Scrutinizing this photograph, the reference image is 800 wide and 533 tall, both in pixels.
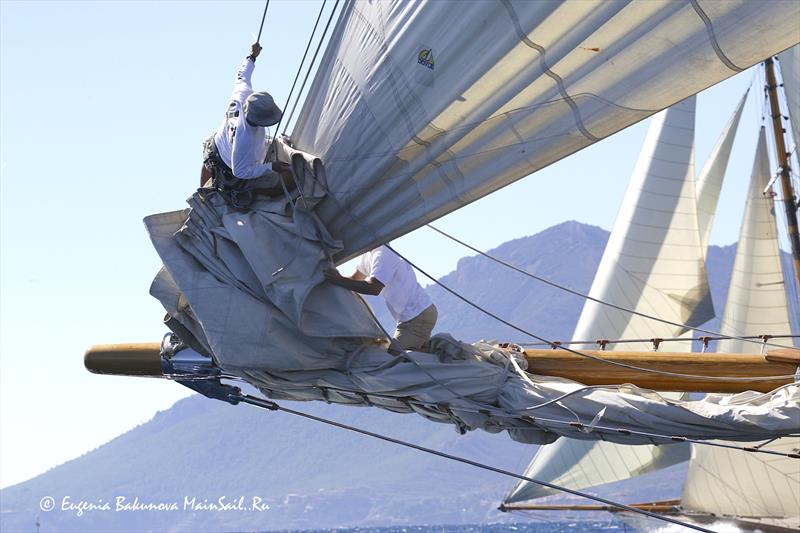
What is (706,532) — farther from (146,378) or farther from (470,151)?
(146,378)

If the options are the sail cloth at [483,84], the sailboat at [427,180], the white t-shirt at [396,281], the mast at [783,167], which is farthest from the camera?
the mast at [783,167]

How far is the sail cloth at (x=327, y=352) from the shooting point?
6.96 metres

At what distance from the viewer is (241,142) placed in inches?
274

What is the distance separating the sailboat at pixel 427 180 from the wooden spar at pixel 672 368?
19 mm

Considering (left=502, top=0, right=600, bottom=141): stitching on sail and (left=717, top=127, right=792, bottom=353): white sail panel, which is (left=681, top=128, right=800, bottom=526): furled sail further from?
(left=502, top=0, right=600, bottom=141): stitching on sail

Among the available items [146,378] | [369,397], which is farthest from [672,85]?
[146,378]

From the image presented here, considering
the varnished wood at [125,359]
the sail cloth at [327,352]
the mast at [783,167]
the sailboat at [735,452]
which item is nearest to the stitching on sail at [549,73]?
the sail cloth at [327,352]

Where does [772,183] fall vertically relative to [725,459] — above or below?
above

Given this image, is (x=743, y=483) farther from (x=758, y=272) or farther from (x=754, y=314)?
(x=758, y=272)

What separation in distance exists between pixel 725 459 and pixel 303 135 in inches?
746

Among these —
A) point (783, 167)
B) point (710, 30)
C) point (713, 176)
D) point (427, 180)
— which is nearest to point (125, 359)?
point (427, 180)

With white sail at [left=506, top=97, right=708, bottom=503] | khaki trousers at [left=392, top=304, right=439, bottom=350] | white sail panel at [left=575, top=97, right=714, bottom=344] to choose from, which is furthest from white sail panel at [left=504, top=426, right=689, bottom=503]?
khaki trousers at [left=392, top=304, right=439, bottom=350]

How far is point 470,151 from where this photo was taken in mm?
6176

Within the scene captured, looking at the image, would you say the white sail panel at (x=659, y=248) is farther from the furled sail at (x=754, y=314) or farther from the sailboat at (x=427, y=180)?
the sailboat at (x=427, y=180)
